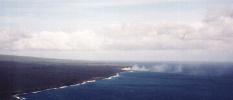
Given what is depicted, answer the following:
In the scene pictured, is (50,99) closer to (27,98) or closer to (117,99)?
(27,98)

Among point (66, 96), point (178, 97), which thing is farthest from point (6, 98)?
point (178, 97)

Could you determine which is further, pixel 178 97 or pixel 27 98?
pixel 178 97

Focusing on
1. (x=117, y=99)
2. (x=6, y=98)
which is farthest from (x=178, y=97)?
(x=6, y=98)

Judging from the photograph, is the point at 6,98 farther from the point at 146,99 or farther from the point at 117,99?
the point at 146,99

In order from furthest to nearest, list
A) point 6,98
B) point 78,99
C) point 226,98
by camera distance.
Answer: point 226,98 → point 78,99 → point 6,98

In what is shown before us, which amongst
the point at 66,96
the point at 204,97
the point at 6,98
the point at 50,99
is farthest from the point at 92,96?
the point at 204,97

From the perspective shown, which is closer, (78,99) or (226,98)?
(78,99)

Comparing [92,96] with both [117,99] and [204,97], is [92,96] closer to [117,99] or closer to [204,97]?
[117,99]

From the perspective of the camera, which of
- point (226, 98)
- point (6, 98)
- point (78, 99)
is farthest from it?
point (226, 98)
